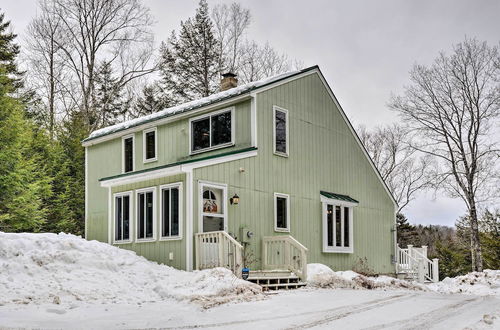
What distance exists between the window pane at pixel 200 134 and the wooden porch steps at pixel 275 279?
16.3 feet

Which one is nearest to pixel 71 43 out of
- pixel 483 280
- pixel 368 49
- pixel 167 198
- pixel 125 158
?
pixel 125 158

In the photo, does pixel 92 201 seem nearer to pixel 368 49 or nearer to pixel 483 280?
pixel 368 49

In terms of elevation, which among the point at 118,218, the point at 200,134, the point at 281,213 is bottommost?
the point at 118,218

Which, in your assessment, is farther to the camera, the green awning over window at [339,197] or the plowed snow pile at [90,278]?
the green awning over window at [339,197]

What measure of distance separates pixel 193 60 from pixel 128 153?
1366 cm

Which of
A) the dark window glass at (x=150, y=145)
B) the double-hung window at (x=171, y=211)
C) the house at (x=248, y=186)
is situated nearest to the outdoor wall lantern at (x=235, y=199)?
the house at (x=248, y=186)

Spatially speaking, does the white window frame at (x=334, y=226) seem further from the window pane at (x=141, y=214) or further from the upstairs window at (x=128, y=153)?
the upstairs window at (x=128, y=153)

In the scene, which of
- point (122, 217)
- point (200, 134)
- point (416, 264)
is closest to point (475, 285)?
point (416, 264)

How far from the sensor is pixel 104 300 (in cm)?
1079

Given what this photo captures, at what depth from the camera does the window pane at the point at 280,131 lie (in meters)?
17.5

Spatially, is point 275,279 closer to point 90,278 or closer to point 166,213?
point 166,213

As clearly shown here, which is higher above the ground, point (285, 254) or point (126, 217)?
point (126, 217)

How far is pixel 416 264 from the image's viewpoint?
2236 centimetres

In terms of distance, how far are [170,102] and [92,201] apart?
44.8 feet
